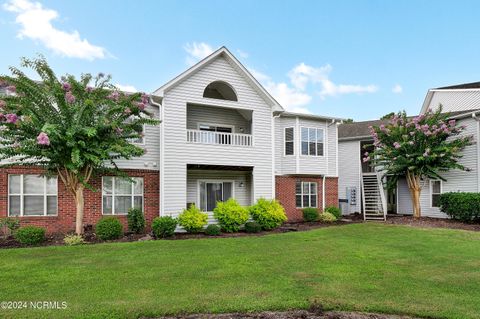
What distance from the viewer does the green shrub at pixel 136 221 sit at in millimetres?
13633

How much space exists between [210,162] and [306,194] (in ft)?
20.6

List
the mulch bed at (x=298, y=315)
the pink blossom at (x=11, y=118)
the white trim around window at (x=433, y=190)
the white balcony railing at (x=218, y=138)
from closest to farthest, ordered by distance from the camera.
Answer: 1. the mulch bed at (x=298, y=315)
2. the pink blossom at (x=11, y=118)
3. the white balcony railing at (x=218, y=138)
4. the white trim around window at (x=433, y=190)

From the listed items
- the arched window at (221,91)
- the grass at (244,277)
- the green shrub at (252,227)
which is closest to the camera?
the grass at (244,277)

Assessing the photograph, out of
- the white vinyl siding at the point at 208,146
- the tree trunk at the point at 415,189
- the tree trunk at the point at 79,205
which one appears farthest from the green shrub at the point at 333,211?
the tree trunk at the point at 79,205

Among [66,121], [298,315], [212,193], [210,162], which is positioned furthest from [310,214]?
[298,315]

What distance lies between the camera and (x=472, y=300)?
5648 mm

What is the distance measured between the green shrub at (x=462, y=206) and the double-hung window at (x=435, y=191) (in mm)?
1691

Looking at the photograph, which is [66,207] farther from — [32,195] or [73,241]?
[73,241]

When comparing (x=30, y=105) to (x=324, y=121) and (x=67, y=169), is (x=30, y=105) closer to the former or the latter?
(x=67, y=169)

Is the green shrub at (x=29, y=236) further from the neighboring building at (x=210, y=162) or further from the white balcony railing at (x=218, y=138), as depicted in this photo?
the white balcony railing at (x=218, y=138)

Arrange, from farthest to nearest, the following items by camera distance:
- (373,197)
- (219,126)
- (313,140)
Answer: (373,197)
(313,140)
(219,126)

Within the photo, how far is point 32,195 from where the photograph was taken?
13117mm

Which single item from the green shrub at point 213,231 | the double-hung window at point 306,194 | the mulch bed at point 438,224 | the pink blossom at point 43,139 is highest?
the pink blossom at point 43,139

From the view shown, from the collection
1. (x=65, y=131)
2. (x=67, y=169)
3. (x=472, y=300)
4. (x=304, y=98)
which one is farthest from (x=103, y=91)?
(x=304, y=98)
